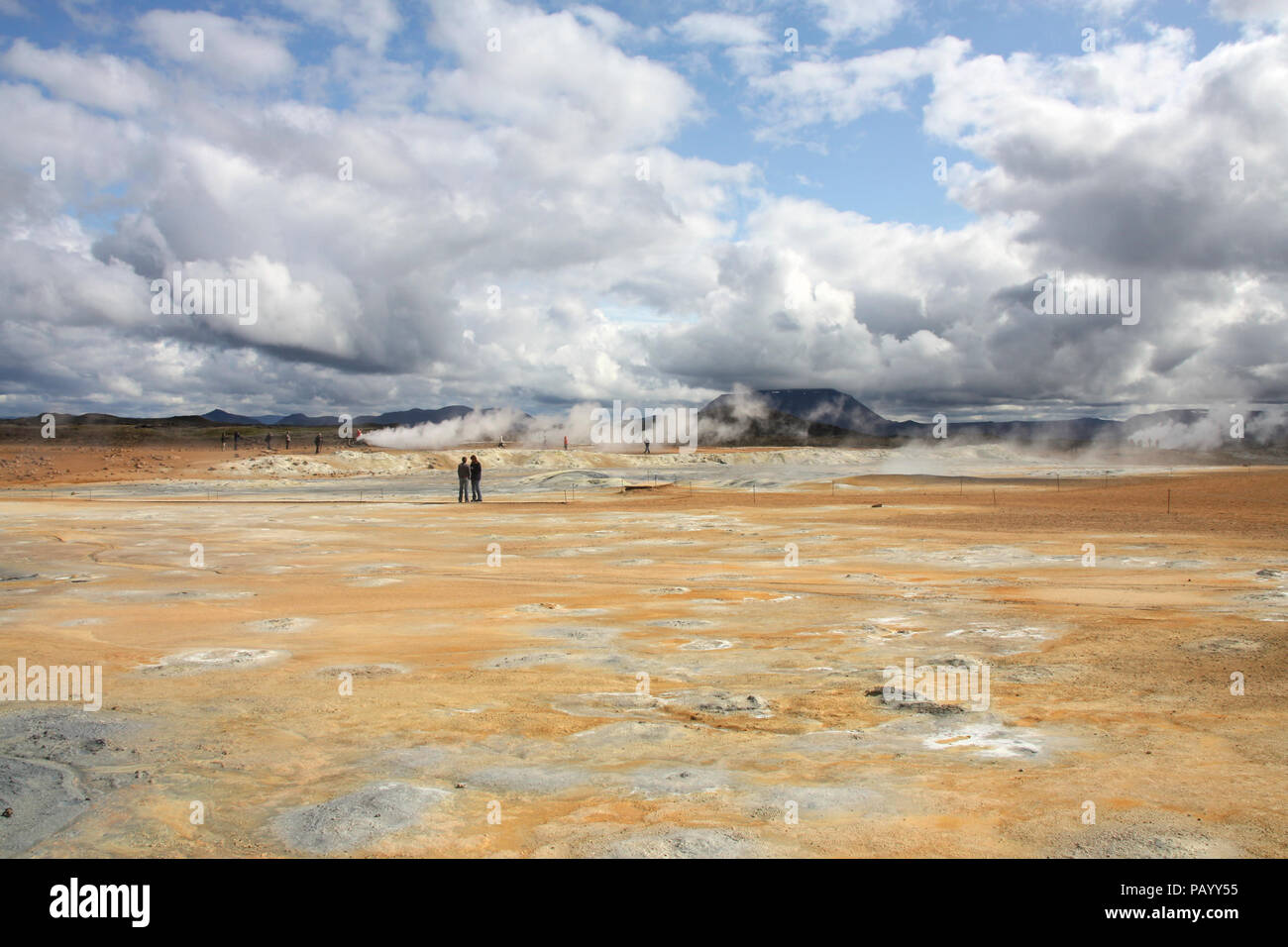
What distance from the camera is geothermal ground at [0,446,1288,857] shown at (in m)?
5.32

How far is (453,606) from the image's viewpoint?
1418 cm

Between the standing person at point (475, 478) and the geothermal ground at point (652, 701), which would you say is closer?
the geothermal ground at point (652, 701)

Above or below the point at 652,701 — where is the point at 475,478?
above

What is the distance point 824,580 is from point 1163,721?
9090 mm

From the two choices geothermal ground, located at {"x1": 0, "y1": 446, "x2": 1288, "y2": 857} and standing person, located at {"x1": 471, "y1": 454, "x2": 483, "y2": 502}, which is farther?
standing person, located at {"x1": 471, "y1": 454, "x2": 483, "y2": 502}

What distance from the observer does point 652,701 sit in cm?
845

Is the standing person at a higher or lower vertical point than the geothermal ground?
higher

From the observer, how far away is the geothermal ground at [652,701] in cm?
532

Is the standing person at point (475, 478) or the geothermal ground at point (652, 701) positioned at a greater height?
the standing person at point (475, 478)
